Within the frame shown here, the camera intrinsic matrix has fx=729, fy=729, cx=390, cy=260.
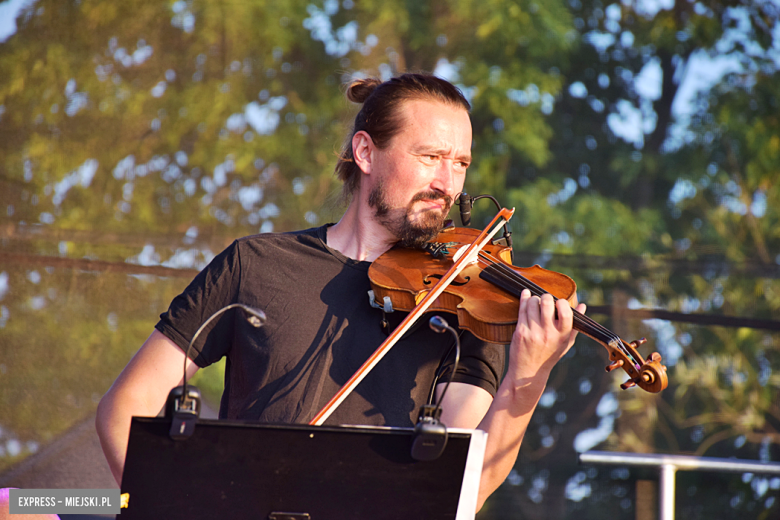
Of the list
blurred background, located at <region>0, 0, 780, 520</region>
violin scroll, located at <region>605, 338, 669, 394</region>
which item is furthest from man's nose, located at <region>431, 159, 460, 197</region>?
blurred background, located at <region>0, 0, 780, 520</region>

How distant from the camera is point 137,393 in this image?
1550mm

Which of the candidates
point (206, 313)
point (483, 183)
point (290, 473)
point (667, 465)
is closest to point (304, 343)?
point (206, 313)

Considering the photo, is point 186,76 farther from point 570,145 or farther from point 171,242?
point 570,145

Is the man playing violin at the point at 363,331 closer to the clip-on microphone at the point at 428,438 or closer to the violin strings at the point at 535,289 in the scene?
the violin strings at the point at 535,289

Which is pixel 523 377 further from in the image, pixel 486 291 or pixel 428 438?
pixel 428 438

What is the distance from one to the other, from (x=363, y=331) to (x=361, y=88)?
0.76m

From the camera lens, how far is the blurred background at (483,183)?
3.46 meters

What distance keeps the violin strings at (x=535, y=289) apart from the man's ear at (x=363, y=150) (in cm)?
38

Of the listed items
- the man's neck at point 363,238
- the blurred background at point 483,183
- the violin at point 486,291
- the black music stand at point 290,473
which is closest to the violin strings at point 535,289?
the violin at point 486,291

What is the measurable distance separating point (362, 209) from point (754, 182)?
3.12 meters

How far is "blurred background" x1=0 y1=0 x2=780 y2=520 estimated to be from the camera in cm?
346

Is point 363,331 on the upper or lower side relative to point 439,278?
lower

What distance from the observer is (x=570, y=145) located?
4293 mm

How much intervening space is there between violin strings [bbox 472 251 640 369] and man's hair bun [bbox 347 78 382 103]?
0.60 metres
